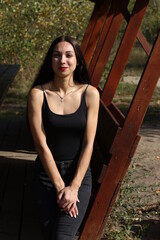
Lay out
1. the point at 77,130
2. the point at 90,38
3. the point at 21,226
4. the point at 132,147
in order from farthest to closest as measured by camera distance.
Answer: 1. the point at 90,38
2. the point at 21,226
3. the point at 132,147
4. the point at 77,130

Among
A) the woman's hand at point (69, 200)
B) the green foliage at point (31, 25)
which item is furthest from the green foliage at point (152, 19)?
the woman's hand at point (69, 200)

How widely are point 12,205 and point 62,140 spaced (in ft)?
6.89

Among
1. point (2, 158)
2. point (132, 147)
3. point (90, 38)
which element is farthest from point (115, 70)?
point (90, 38)

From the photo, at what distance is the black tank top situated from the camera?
392cm

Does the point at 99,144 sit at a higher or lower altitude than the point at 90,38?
higher

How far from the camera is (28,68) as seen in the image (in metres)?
18.6

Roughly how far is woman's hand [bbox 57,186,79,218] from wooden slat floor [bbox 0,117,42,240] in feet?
3.95

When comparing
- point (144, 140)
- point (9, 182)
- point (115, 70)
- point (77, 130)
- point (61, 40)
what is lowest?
point (144, 140)

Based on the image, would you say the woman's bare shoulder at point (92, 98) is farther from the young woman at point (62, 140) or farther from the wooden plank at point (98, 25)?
the wooden plank at point (98, 25)

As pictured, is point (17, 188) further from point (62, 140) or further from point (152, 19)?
point (152, 19)

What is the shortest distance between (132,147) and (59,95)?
783 millimetres

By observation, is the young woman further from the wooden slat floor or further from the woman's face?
the wooden slat floor

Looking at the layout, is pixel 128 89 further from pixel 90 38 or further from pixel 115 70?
pixel 115 70

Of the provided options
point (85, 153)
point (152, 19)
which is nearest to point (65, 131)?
point (85, 153)
